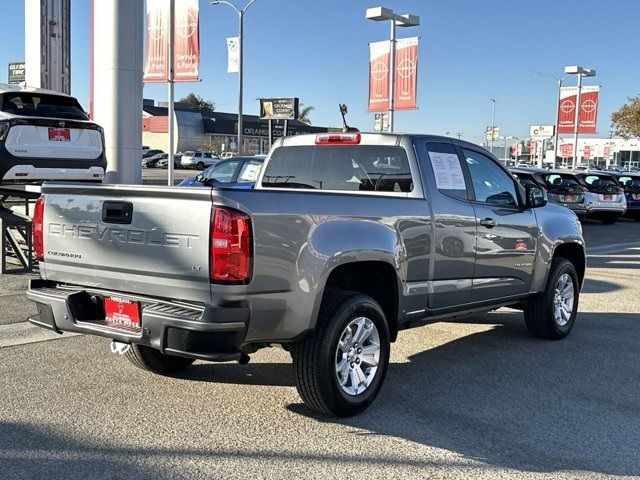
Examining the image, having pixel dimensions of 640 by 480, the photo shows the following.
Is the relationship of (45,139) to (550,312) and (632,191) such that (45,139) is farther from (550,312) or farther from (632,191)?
(632,191)

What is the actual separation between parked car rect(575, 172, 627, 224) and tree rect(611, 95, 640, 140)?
28882 mm

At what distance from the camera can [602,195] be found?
23.2 m

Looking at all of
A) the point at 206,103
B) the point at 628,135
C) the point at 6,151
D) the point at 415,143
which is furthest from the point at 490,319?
the point at 206,103

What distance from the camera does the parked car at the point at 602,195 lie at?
2294cm

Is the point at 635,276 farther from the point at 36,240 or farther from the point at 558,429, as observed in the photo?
the point at 36,240

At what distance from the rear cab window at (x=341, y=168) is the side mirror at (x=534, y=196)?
177cm

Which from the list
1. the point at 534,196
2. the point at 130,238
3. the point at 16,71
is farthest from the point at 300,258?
the point at 16,71

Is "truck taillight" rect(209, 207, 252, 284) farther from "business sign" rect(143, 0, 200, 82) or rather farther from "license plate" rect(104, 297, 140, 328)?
"business sign" rect(143, 0, 200, 82)

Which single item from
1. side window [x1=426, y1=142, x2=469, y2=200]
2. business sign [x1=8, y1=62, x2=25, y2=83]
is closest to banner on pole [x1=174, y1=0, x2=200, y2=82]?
side window [x1=426, y1=142, x2=469, y2=200]

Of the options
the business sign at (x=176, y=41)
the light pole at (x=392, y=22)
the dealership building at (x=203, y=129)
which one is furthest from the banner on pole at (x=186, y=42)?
the dealership building at (x=203, y=129)

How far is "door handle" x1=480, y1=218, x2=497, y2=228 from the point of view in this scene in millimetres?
6185

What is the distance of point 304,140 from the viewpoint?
6.33 m

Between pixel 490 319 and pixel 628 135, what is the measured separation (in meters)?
49.4

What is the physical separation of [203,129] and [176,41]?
74.0 metres
